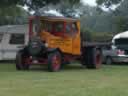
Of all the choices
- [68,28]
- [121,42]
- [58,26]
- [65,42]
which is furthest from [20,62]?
[121,42]

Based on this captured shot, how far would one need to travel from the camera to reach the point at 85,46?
78.9ft

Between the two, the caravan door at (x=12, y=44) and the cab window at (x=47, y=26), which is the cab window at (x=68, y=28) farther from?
the caravan door at (x=12, y=44)

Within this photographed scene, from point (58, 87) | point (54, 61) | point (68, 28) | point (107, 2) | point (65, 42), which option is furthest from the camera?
point (107, 2)

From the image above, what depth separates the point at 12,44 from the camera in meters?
29.0

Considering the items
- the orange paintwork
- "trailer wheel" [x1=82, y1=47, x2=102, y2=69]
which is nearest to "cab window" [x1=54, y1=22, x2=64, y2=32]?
the orange paintwork

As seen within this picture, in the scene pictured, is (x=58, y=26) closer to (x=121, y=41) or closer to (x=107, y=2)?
(x=121, y=41)

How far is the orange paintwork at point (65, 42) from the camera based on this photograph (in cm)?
2256

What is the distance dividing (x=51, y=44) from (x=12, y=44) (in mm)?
6870

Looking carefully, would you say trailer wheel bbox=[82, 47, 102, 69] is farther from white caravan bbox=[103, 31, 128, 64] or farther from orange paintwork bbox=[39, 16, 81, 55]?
white caravan bbox=[103, 31, 128, 64]

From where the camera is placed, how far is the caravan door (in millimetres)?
28634

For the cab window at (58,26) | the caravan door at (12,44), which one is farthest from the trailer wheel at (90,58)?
the caravan door at (12,44)

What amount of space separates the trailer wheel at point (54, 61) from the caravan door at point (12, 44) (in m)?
6.58

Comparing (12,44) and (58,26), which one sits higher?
(58,26)

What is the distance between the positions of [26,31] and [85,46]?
5945 millimetres
